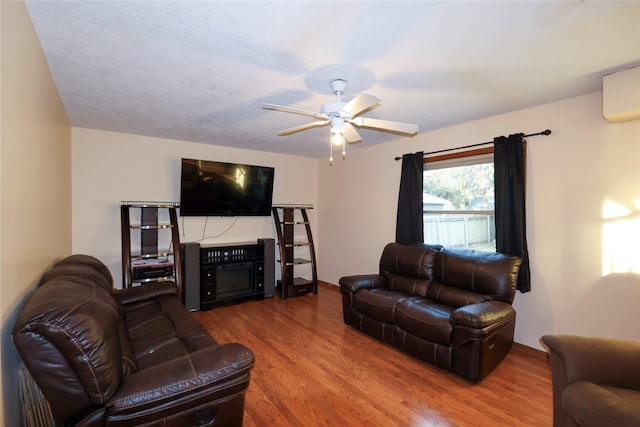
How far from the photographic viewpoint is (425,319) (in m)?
2.64

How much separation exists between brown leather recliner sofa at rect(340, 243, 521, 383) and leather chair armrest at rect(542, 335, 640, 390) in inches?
29.0

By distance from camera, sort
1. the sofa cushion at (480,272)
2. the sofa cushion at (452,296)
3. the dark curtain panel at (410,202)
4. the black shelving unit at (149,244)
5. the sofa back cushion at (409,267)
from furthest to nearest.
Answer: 1. the dark curtain panel at (410,202)
2. the black shelving unit at (149,244)
3. the sofa back cushion at (409,267)
4. the sofa cushion at (452,296)
5. the sofa cushion at (480,272)

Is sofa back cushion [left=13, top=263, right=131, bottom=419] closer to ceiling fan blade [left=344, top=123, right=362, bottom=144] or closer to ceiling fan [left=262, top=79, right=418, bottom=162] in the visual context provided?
ceiling fan [left=262, top=79, right=418, bottom=162]

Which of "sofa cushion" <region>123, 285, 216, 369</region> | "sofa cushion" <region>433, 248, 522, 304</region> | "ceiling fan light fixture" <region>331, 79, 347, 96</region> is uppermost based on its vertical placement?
"ceiling fan light fixture" <region>331, 79, 347, 96</region>

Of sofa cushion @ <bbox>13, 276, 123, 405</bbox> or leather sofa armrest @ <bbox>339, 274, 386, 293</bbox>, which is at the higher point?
sofa cushion @ <bbox>13, 276, 123, 405</bbox>

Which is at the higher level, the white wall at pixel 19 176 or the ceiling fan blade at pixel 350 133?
the ceiling fan blade at pixel 350 133

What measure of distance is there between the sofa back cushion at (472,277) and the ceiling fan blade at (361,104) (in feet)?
6.43

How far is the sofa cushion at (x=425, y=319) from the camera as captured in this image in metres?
2.52

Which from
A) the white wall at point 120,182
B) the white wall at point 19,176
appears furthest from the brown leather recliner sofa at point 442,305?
the white wall at point 19,176

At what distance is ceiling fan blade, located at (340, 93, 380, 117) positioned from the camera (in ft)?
5.95

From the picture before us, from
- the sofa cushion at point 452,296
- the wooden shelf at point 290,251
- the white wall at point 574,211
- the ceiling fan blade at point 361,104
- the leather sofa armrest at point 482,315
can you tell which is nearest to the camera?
the ceiling fan blade at point 361,104

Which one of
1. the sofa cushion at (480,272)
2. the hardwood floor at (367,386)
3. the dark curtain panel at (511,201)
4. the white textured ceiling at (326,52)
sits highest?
the white textured ceiling at (326,52)

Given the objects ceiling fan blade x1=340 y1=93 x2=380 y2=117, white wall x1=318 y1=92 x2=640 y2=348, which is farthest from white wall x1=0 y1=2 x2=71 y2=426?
white wall x1=318 y1=92 x2=640 y2=348

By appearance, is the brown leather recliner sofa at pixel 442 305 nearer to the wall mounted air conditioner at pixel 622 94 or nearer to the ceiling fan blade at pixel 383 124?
the wall mounted air conditioner at pixel 622 94
